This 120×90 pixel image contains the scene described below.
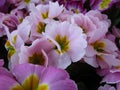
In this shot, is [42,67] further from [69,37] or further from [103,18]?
[103,18]

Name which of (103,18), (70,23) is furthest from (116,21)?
(70,23)

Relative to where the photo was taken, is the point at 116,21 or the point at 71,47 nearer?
the point at 71,47

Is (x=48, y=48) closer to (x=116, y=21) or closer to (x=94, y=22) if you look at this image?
(x=94, y=22)

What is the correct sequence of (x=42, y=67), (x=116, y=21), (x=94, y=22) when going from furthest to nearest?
(x=116, y=21) < (x=94, y=22) < (x=42, y=67)

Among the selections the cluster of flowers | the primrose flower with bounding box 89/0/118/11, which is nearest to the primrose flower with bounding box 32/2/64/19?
the cluster of flowers

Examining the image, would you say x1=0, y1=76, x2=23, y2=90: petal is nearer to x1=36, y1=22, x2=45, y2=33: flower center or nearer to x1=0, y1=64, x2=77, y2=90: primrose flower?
x1=0, y1=64, x2=77, y2=90: primrose flower

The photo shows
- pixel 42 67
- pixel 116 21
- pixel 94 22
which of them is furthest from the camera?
pixel 116 21

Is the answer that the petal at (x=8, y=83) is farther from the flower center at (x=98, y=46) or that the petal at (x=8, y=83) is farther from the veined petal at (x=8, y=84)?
the flower center at (x=98, y=46)

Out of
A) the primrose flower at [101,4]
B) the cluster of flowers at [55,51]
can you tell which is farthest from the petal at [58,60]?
the primrose flower at [101,4]
